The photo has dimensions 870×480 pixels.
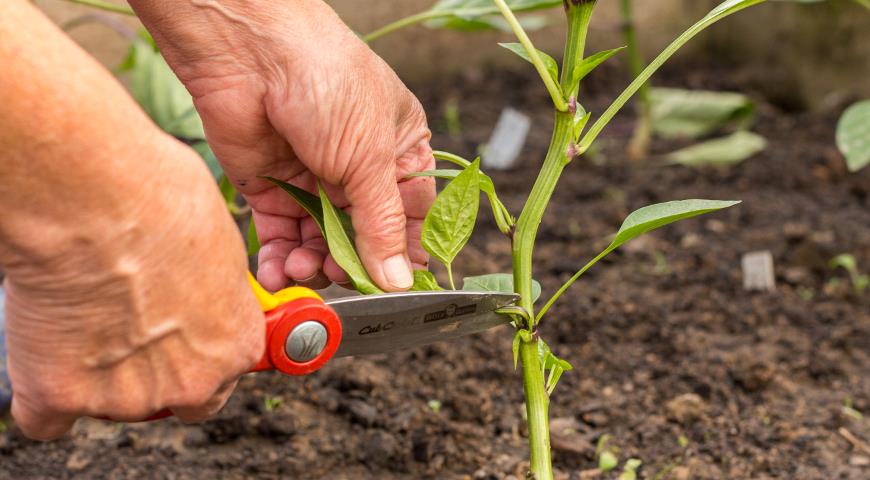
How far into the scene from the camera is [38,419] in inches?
29.7

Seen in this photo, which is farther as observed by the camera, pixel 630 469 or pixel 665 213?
pixel 630 469

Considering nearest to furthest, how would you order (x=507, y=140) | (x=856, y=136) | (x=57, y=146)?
(x=57, y=146) < (x=856, y=136) < (x=507, y=140)

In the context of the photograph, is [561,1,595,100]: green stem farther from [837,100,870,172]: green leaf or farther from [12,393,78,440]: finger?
[837,100,870,172]: green leaf

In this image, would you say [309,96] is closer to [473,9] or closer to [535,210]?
[535,210]

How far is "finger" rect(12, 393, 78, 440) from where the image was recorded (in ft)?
2.45

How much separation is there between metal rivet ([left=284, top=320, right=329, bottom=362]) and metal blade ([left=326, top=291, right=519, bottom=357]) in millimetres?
29

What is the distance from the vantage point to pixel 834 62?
261cm

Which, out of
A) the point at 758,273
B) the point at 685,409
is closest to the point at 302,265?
the point at 685,409

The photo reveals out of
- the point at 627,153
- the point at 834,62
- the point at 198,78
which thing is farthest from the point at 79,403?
the point at 834,62

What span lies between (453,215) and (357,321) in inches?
5.5

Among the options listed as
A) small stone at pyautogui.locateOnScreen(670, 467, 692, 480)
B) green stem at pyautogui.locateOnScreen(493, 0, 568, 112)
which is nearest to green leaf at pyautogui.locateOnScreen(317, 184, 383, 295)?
green stem at pyautogui.locateOnScreen(493, 0, 568, 112)

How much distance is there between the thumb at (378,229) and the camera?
3.17 ft

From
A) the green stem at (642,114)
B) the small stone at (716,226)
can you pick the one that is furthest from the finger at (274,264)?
the green stem at (642,114)

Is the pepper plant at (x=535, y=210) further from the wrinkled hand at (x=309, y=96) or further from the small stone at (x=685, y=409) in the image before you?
the small stone at (x=685, y=409)
